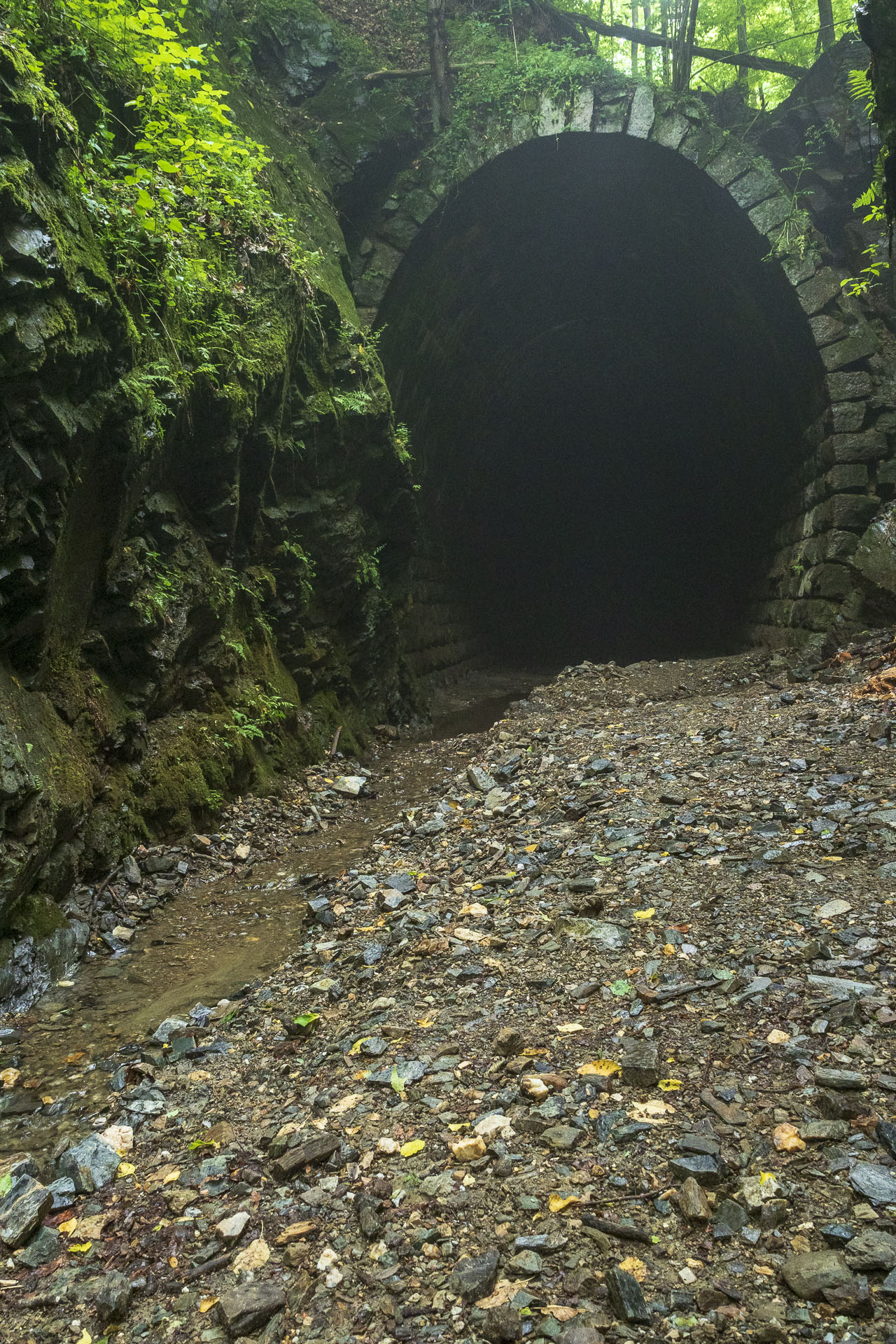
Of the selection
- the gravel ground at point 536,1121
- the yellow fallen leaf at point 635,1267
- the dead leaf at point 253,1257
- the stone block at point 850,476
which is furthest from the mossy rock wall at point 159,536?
the stone block at point 850,476

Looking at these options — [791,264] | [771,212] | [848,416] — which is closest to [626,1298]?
[848,416]

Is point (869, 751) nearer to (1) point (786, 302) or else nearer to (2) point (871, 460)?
(2) point (871, 460)

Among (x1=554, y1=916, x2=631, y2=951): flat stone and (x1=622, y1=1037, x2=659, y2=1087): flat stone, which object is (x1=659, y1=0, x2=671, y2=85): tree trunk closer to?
(x1=554, y1=916, x2=631, y2=951): flat stone

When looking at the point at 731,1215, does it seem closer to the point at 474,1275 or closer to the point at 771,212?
the point at 474,1275

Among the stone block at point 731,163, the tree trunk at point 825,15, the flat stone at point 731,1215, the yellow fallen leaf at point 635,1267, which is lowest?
the yellow fallen leaf at point 635,1267

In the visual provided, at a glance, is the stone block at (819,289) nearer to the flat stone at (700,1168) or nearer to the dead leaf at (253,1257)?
the flat stone at (700,1168)

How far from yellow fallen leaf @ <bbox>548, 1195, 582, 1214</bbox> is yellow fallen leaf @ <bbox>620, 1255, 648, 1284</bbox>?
0.18 meters

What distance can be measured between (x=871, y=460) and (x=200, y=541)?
7.52 m

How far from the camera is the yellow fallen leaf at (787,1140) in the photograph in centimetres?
177

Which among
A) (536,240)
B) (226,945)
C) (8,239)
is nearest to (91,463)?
(8,239)

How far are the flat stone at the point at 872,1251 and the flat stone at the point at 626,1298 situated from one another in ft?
1.26

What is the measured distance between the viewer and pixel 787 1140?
5.86 feet

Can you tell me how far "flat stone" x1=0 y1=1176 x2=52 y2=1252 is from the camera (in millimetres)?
1905

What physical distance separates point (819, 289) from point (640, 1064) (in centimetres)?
957
